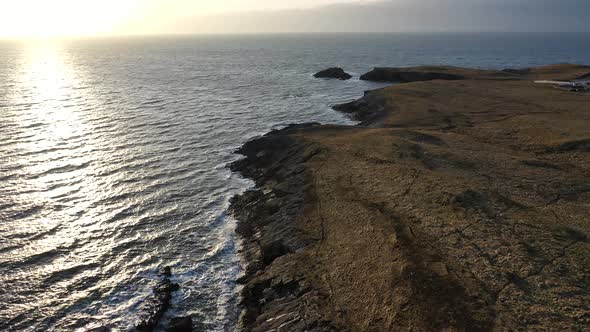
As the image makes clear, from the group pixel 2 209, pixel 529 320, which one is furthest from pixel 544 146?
pixel 2 209

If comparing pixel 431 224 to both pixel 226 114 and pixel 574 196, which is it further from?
pixel 226 114

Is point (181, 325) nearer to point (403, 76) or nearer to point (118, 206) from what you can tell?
point (118, 206)

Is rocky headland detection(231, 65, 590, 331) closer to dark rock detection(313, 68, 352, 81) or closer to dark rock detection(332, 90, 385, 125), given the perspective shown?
dark rock detection(332, 90, 385, 125)

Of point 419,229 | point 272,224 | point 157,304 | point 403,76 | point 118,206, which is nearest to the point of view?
point 157,304

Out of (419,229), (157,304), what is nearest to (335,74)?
(419,229)

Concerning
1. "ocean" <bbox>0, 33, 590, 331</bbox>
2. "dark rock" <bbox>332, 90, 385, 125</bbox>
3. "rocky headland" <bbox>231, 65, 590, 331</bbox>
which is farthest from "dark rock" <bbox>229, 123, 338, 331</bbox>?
"dark rock" <bbox>332, 90, 385, 125</bbox>
